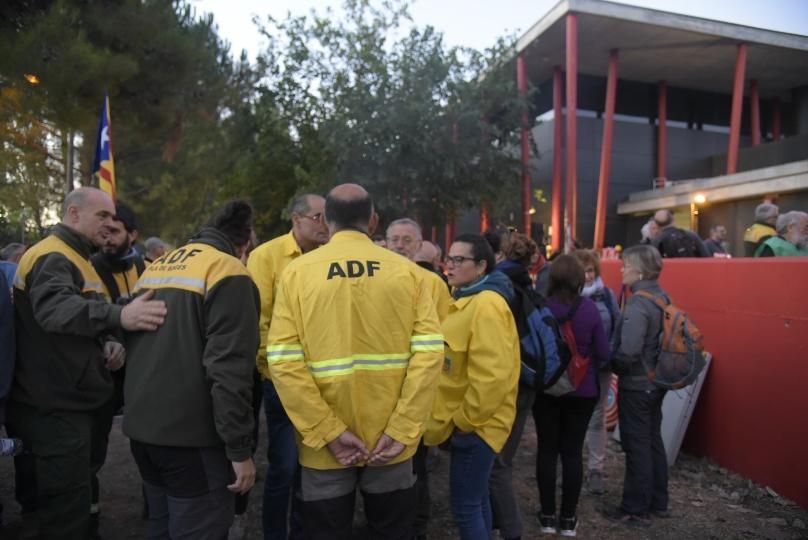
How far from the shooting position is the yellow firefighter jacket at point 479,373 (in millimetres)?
2691

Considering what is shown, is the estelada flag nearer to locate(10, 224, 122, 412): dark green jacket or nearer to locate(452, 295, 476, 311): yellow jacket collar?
locate(10, 224, 122, 412): dark green jacket

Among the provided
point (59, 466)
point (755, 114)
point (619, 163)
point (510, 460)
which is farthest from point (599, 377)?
point (755, 114)

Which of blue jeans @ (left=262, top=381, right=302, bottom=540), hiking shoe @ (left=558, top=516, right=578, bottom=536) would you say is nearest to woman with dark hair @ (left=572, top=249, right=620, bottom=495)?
hiking shoe @ (left=558, top=516, right=578, bottom=536)

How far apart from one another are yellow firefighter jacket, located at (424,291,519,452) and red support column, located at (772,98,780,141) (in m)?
29.6

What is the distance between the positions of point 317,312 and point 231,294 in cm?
37

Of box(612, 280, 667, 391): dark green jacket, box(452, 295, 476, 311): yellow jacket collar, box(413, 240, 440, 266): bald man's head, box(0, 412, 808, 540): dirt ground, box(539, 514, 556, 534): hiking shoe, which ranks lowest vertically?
box(0, 412, 808, 540): dirt ground

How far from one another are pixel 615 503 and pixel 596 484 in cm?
23

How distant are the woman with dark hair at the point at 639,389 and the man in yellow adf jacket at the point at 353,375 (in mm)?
2128

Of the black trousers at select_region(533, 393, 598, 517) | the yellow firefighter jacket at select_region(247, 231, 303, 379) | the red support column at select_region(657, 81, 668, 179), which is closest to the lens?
the yellow firefighter jacket at select_region(247, 231, 303, 379)

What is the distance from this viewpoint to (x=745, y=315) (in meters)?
4.67

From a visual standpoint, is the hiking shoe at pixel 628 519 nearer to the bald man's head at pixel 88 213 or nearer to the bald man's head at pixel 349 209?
the bald man's head at pixel 349 209

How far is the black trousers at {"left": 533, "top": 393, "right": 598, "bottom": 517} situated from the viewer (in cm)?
361

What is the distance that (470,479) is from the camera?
281 centimetres

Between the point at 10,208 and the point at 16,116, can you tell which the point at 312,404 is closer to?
the point at 16,116
